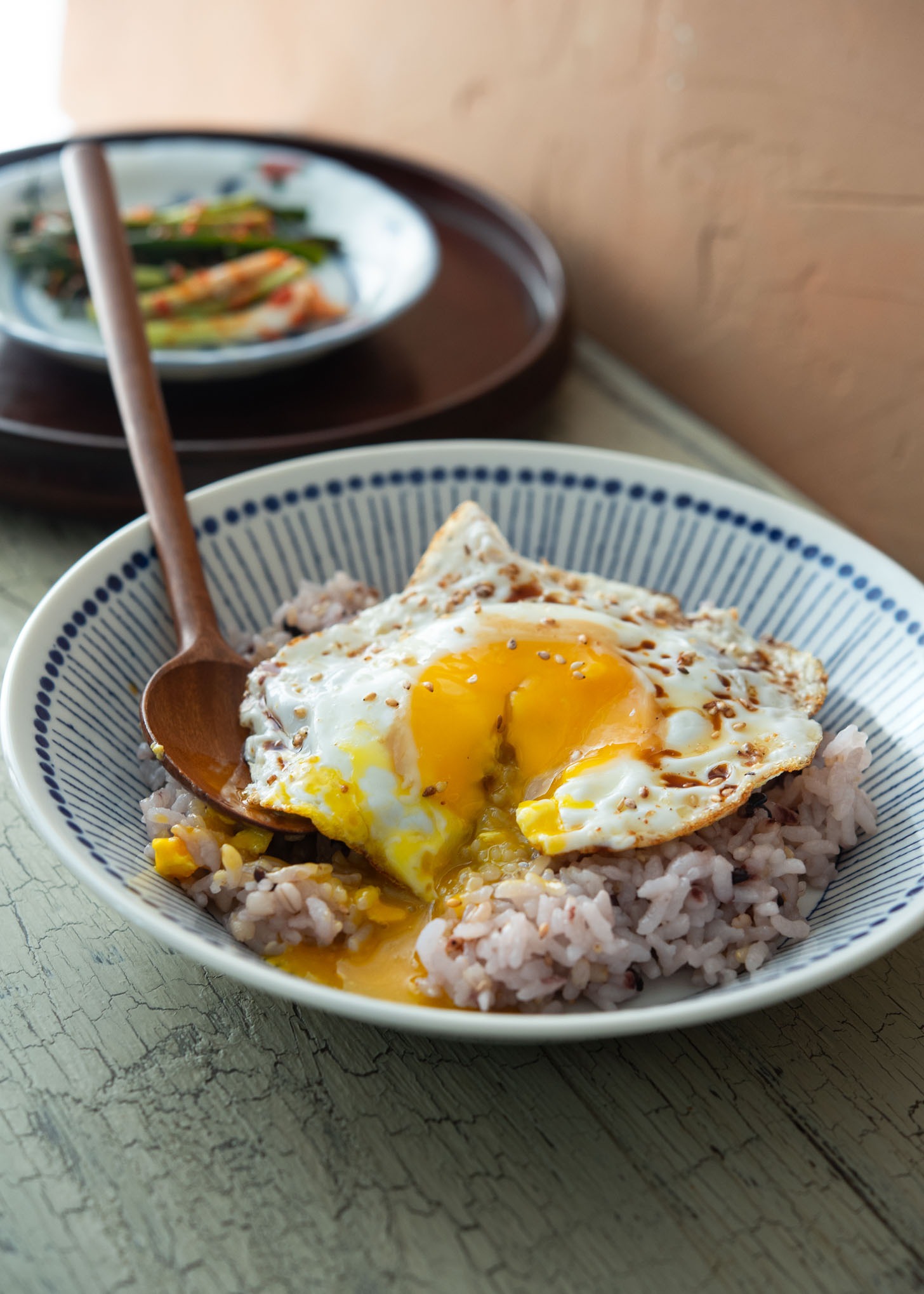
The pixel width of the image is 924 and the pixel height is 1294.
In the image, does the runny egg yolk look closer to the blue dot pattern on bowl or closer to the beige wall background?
the blue dot pattern on bowl

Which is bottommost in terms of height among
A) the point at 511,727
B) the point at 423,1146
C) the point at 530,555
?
the point at 423,1146

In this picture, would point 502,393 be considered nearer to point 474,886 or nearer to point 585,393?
point 585,393

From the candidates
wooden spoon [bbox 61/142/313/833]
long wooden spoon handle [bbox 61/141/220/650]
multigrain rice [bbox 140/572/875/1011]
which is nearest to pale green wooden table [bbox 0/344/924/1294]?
multigrain rice [bbox 140/572/875/1011]

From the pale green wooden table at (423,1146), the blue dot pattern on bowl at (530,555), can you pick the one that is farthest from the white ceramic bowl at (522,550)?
the pale green wooden table at (423,1146)

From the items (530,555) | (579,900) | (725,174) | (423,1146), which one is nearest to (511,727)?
(579,900)

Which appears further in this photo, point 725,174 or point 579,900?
point 725,174

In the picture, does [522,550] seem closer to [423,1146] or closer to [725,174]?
[423,1146]

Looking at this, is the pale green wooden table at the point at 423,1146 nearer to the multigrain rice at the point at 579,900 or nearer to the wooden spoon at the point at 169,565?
the multigrain rice at the point at 579,900
